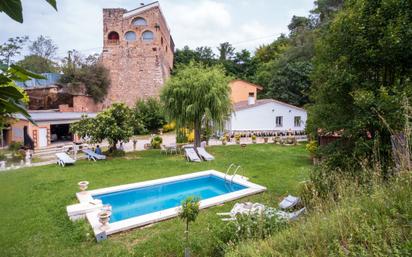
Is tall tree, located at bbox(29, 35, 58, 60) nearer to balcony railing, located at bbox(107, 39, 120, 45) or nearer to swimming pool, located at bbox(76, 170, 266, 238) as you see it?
balcony railing, located at bbox(107, 39, 120, 45)

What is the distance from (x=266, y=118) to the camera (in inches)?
944

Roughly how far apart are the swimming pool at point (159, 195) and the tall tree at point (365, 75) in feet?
12.3

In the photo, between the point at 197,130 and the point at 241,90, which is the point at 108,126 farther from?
the point at 241,90

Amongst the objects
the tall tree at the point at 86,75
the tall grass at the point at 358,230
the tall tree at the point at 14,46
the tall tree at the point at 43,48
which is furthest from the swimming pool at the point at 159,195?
the tall tree at the point at 43,48

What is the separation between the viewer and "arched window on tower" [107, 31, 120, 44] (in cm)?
3122

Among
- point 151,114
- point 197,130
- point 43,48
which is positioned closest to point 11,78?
point 197,130

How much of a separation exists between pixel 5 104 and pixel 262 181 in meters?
9.39

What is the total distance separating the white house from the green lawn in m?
Result: 8.46

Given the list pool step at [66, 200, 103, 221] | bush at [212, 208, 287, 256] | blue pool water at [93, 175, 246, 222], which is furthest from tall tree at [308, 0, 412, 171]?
pool step at [66, 200, 103, 221]

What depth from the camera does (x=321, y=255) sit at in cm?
273

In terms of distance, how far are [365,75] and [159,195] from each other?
23.9 ft

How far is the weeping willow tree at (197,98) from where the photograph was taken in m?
14.8

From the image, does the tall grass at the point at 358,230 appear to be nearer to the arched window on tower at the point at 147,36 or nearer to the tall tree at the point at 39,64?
the arched window on tower at the point at 147,36

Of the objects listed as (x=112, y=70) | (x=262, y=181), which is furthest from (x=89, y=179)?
(x=112, y=70)
